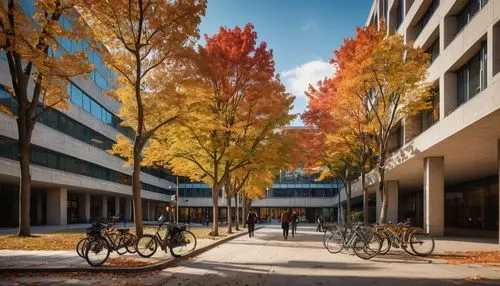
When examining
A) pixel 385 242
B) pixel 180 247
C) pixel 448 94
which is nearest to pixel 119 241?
pixel 180 247

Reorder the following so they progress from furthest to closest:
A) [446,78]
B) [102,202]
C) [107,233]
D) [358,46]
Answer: [102,202]
[446,78]
[358,46]
[107,233]

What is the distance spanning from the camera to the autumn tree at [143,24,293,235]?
29.1 metres

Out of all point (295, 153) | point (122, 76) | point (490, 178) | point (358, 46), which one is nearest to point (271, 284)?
point (122, 76)

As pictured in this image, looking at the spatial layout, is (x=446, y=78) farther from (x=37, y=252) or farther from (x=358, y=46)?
(x=37, y=252)

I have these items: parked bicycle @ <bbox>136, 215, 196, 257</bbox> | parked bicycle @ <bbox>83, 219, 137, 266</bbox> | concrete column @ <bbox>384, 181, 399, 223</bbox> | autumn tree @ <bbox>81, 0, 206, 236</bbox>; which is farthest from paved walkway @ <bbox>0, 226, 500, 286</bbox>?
concrete column @ <bbox>384, 181, 399, 223</bbox>

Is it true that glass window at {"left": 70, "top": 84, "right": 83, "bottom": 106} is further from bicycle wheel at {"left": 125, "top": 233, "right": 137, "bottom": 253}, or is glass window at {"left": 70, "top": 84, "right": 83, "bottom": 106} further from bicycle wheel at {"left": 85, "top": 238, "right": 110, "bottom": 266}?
bicycle wheel at {"left": 85, "top": 238, "right": 110, "bottom": 266}

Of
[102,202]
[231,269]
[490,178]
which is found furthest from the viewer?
[102,202]

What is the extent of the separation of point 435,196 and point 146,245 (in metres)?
19.2

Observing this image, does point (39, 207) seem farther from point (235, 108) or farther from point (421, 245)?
point (421, 245)

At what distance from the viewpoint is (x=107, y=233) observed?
615 inches

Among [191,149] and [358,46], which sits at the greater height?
[358,46]

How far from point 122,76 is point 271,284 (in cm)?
1408

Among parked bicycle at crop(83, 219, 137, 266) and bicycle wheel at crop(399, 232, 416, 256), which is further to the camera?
bicycle wheel at crop(399, 232, 416, 256)

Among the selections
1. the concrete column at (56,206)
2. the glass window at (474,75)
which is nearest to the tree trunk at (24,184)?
the glass window at (474,75)
